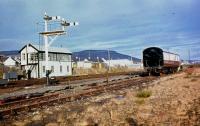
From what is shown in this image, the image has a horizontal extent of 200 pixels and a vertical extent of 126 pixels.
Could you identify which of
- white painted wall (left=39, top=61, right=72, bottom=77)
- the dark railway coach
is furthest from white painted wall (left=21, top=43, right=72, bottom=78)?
the dark railway coach

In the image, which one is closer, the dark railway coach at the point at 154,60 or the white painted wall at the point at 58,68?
the dark railway coach at the point at 154,60

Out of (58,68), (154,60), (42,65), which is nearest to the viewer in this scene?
(154,60)

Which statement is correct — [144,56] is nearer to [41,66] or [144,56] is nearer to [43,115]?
[41,66]

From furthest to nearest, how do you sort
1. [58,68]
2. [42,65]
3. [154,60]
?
1. [58,68]
2. [42,65]
3. [154,60]

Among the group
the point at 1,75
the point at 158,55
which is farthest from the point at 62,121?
the point at 1,75

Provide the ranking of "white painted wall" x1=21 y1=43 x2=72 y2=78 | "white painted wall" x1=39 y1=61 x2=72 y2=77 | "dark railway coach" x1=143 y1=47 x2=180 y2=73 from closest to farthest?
"dark railway coach" x1=143 y1=47 x2=180 y2=73
"white painted wall" x1=21 y1=43 x2=72 y2=78
"white painted wall" x1=39 y1=61 x2=72 y2=77

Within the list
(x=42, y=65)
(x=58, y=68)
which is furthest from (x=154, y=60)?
(x=58, y=68)

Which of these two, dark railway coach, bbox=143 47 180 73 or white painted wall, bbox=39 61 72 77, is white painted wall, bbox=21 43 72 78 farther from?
dark railway coach, bbox=143 47 180 73

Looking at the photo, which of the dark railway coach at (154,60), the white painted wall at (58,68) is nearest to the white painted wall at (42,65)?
the white painted wall at (58,68)

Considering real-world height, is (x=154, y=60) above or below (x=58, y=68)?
above

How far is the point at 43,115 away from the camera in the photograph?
46.5 ft

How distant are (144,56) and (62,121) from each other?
3638 cm

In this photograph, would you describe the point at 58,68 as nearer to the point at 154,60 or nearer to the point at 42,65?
the point at 42,65

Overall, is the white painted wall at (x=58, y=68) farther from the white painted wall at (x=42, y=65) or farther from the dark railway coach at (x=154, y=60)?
the dark railway coach at (x=154, y=60)
